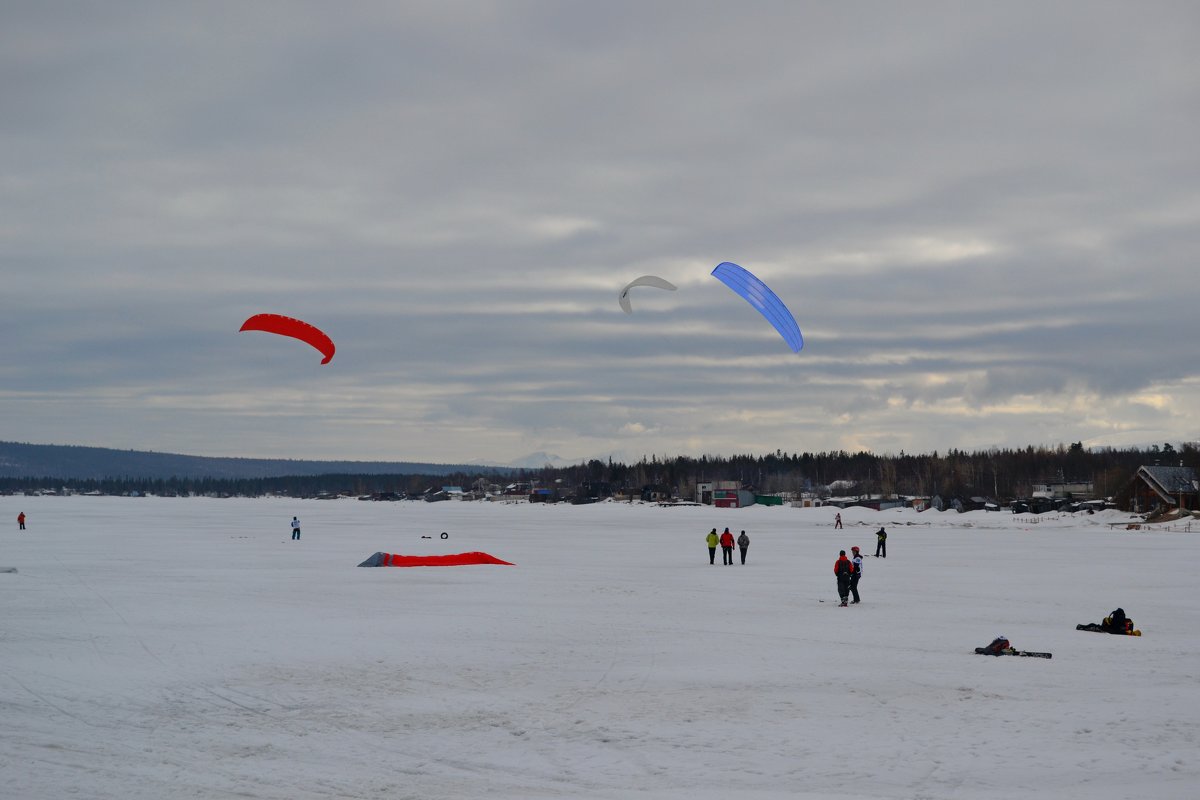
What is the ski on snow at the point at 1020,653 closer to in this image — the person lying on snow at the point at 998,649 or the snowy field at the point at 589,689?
the person lying on snow at the point at 998,649

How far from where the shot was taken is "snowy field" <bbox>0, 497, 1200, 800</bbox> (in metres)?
8.93

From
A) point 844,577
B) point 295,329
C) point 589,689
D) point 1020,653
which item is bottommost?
point 589,689

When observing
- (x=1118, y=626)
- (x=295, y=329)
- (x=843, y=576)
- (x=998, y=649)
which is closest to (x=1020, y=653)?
(x=998, y=649)

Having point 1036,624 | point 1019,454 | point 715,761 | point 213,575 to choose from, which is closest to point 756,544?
point 213,575

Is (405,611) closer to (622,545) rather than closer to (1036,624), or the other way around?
(1036,624)

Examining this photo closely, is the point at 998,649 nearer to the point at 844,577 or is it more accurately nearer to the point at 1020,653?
the point at 1020,653

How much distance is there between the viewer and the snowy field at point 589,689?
8930mm

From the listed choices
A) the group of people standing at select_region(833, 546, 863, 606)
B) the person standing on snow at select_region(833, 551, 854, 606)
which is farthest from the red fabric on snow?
the person standing on snow at select_region(833, 551, 854, 606)

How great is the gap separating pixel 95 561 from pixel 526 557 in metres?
13.3

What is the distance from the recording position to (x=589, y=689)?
12750 mm

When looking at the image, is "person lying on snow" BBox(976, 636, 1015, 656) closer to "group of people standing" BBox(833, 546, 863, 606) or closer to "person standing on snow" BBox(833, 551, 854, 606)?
"group of people standing" BBox(833, 546, 863, 606)

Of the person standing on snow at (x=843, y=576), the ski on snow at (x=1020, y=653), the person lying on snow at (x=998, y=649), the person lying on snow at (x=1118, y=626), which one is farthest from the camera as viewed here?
the person standing on snow at (x=843, y=576)

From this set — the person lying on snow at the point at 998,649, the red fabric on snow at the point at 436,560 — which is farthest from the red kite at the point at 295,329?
the person lying on snow at the point at 998,649

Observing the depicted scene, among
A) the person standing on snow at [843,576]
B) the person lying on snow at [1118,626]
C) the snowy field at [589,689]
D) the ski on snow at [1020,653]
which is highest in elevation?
the person standing on snow at [843,576]
